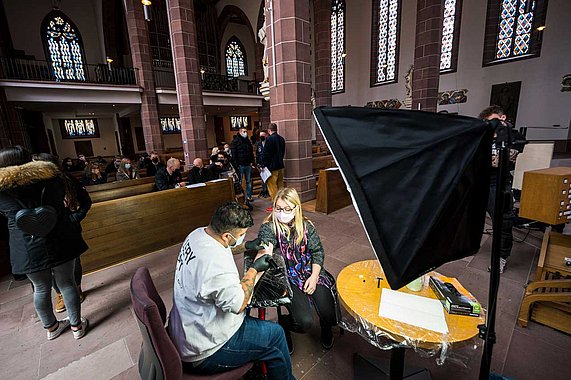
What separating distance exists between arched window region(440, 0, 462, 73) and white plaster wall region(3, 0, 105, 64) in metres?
18.2

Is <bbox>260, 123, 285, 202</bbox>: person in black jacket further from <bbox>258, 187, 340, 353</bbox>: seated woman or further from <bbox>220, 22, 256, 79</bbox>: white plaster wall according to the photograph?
<bbox>220, 22, 256, 79</bbox>: white plaster wall

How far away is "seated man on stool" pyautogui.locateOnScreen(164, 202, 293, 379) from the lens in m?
1.24

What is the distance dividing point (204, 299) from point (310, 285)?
0.89m

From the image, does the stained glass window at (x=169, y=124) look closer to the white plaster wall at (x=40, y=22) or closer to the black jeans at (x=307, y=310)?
the white plaster wall at (x=40, y=22)

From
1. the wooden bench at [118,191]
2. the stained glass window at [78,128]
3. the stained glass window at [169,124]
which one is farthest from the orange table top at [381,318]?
the stained glass window at [78,128]

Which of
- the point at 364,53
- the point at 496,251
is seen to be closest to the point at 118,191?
the point at 496,251

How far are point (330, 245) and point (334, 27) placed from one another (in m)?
17.0

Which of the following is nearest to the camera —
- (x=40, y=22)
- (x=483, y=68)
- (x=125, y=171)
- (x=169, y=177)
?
(x=169, y=177)

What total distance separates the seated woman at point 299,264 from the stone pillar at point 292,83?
3.56m

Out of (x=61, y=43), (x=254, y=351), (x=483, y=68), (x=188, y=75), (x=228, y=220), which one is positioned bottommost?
(x=254, y=351)

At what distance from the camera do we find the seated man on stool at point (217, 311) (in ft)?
4.07

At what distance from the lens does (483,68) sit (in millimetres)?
11562

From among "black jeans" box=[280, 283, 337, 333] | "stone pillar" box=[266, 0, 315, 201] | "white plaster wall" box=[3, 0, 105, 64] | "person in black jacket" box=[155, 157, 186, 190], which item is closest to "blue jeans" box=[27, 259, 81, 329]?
"black jeans" box=[280, 283, 337, 333]

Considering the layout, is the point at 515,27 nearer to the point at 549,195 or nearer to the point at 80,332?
the point at 549,195
